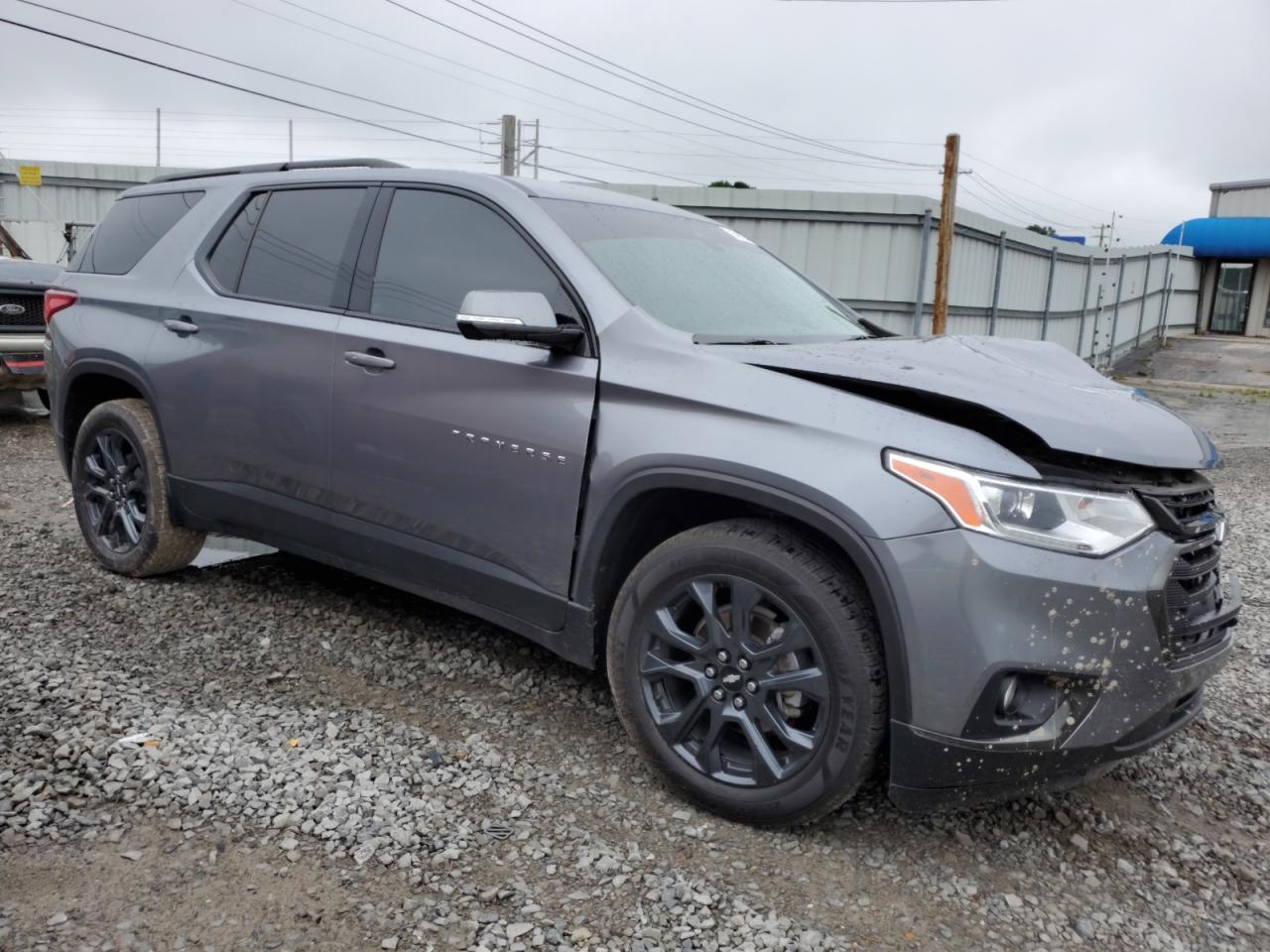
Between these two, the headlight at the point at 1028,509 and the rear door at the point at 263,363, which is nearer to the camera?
the headlight at the point at 1028,509

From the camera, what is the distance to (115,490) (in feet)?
15.8

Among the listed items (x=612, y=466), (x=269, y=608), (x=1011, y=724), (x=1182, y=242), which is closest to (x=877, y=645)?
(x=1011, y=724)

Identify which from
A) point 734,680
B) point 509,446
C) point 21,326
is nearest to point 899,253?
point 21,326

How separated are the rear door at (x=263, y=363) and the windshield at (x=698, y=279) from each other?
999 mm

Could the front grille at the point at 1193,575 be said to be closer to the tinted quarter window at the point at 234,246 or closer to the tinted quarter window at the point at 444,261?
the tinted quarter window at the point at 444,261

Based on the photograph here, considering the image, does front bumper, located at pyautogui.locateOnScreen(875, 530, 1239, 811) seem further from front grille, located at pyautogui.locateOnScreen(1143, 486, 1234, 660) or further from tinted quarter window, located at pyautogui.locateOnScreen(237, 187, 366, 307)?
tinted quarter window, located at pyautogui.locateOnScreen(237, 187, 366, 307)

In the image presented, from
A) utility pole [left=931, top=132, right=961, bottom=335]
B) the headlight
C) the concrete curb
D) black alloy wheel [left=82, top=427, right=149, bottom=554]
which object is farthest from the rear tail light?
the concrete curb

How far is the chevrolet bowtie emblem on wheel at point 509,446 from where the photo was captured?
10.2ft

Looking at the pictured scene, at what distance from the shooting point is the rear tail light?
489 cm

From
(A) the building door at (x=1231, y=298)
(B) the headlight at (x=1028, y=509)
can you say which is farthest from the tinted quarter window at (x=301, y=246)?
(A) the building door at (x=1231, y=298)

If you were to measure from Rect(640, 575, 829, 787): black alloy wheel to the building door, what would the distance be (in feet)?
140

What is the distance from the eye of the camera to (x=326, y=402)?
3.74m

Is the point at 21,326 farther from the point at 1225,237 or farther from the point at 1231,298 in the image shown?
the point at 1231,298

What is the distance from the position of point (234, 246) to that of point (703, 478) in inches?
104
